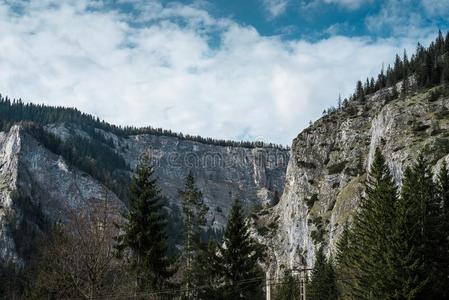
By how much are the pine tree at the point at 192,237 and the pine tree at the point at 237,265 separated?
3007mm

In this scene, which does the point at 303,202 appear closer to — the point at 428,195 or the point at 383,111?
the point at 383,111

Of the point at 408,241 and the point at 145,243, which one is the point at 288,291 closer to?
the point at 408,241

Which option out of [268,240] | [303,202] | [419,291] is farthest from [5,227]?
[419,291]

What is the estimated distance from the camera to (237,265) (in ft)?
138

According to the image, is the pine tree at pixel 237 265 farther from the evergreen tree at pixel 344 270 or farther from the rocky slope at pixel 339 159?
the rocky slope at pixel 339 159

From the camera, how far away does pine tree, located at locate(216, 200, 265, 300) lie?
40812 mm

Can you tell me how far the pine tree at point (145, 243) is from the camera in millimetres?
35656

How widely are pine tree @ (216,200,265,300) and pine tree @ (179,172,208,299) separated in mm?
3007

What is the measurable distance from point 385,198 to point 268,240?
9804 centimetres

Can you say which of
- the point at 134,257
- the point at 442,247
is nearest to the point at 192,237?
the point at 134,257

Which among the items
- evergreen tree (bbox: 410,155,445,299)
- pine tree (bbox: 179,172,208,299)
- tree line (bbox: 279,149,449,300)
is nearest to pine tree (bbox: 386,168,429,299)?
tree line (bbox: 279,149,449,300)

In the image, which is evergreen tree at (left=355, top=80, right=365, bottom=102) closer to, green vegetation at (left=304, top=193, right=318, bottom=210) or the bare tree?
green vegetation at (left=304, top=193, right=318, bottom=210)

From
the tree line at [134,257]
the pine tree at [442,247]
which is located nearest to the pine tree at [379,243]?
the pine tree at [442,247]

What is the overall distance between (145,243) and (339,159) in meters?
87.0
